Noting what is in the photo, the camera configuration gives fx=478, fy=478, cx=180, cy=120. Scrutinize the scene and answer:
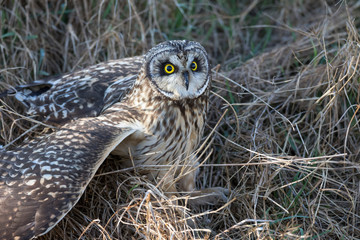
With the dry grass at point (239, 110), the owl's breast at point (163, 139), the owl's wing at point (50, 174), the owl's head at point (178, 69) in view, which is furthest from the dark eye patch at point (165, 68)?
the dry grass at point (239, 110)

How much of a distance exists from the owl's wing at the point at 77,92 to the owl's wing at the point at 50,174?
0.24 meters

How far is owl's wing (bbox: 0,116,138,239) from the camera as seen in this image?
94.3 inches

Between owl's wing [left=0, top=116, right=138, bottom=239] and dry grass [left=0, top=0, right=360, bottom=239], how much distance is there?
27cm

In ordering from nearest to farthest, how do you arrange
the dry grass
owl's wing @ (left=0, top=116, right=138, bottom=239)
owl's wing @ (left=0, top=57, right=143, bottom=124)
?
owl's wing @ (left=0, top=116, right=138, bottom=239), the dry grass, owl's wing @ (left=0, top=57, right=143, bottom=124)

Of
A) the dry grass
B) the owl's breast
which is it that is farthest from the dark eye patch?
the dry grass

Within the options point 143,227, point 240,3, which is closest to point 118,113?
Answer: point 143,227

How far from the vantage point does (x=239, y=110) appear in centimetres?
356

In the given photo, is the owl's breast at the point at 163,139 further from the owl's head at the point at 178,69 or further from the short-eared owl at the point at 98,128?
the owl's head at the point at 178,69

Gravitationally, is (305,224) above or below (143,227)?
below

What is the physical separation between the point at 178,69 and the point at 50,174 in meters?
0.91

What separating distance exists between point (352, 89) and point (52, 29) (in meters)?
2.46

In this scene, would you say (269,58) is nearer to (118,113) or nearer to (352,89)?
(352,89)

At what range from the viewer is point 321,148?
3289mm

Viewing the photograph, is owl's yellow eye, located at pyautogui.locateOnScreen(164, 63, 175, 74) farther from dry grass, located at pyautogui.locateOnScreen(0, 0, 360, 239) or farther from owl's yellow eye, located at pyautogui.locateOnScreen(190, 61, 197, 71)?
dry grass, located at pyautogui.locateOnScreen(0, 0, 360, 239)
